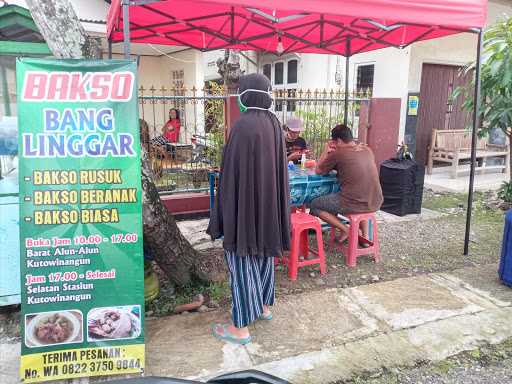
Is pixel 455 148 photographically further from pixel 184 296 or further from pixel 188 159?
pixel 184 296

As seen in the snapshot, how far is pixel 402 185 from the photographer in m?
5.86

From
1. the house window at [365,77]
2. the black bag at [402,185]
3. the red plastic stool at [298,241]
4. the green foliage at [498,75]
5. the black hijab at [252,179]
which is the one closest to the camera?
the black hijab at [252,179]

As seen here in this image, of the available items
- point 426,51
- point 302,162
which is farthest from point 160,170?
point 426,51

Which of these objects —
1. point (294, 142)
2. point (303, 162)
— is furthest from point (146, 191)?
point (294, 142)

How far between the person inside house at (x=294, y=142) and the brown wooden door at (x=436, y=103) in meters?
4.40

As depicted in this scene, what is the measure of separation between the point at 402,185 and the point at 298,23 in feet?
8.65

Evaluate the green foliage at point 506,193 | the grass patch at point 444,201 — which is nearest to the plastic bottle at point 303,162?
the grass patch at point 444,201

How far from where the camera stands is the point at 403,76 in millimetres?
8008

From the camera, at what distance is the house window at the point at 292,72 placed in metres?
11.4

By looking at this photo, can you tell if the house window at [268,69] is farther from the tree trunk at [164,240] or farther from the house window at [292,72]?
the tree trunk at [164,240]

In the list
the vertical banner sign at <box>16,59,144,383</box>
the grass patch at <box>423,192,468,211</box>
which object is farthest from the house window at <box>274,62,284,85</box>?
the vertical banner sign at <box>16,59,144,383</box>

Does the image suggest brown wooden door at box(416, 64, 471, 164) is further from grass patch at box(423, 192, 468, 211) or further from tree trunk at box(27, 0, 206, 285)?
tree trunk at box(27, 0, 206, 285)

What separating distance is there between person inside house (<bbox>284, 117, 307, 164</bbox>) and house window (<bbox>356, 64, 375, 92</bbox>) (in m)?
4.25

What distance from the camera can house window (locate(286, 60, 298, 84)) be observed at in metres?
11.4
